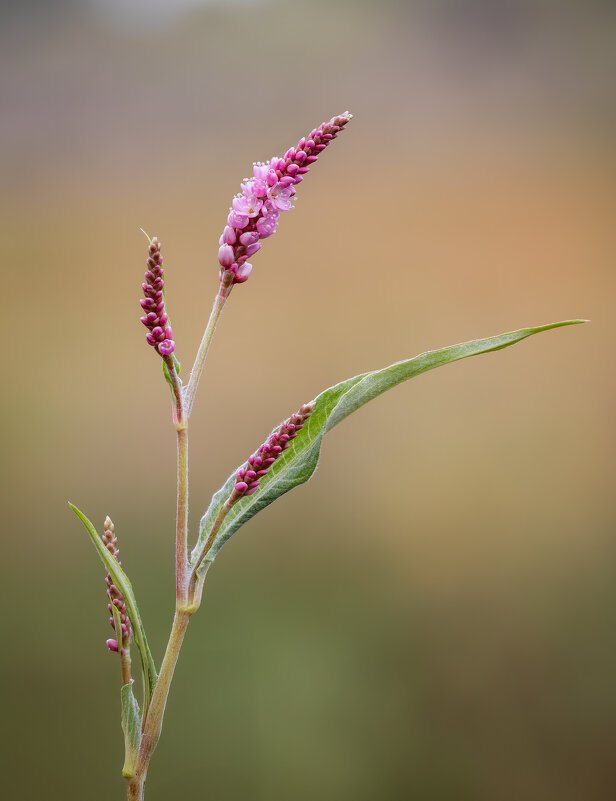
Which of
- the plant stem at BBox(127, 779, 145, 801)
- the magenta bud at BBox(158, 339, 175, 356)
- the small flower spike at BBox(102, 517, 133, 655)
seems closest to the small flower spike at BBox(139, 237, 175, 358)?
the magenta bud at BBox(158, 339, 175, 356)

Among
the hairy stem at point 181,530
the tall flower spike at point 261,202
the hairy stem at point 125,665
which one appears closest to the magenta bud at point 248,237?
the tall flower spike at point 261,202

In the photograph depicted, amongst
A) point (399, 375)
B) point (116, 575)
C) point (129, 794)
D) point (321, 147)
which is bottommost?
point (129, 794)

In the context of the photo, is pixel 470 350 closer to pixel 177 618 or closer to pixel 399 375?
pixel 399 375

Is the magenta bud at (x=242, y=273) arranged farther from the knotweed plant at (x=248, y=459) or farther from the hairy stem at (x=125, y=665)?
the hairy stem at (x=125, y=665)

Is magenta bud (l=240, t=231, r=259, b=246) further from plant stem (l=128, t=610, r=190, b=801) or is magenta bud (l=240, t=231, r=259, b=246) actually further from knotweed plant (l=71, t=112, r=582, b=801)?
plant stem (l=128, t=610, r=190, b=801)

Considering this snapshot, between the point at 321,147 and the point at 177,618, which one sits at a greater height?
the point at 321,147

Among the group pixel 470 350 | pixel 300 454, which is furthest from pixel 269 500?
pixel 470 350
